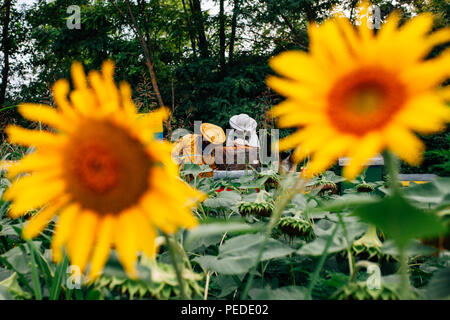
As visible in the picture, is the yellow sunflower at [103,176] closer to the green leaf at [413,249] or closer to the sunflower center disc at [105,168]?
the sunflower center disc at [105,168]

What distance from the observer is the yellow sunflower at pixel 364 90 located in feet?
0.63

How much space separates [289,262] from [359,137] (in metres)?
0.24

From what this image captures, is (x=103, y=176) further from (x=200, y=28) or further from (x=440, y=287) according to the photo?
(x=200, y=28)

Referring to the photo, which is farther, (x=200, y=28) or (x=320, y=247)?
(x=200, y=28)

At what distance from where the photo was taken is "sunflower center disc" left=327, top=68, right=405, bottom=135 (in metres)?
0.21

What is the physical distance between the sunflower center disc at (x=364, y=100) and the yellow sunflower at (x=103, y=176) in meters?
0.10

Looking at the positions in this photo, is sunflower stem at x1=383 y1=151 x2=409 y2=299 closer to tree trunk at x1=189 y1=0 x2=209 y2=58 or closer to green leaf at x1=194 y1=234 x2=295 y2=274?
green leaf at x1=194 y1=234 x2=295 y2=274

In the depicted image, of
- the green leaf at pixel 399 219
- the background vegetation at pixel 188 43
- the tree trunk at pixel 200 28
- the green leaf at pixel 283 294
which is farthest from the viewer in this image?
the tree trunk at pixel 200 28

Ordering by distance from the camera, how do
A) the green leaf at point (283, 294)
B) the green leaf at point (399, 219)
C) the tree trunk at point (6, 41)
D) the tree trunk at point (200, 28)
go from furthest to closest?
the tree trunk at point (6, 41) → the tree trunk at point (200, 28) → the green leaf at point (283, 294) → the green leaf at point (399, 219)

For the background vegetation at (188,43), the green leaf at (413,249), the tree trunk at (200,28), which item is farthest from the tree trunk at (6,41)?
the green leaf at (413,249)

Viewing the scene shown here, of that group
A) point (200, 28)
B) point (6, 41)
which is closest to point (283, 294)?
point (200, 28)

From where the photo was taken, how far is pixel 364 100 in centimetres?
22

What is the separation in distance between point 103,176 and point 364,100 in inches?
6.7

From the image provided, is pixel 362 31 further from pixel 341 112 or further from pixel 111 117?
pixel 111 117
